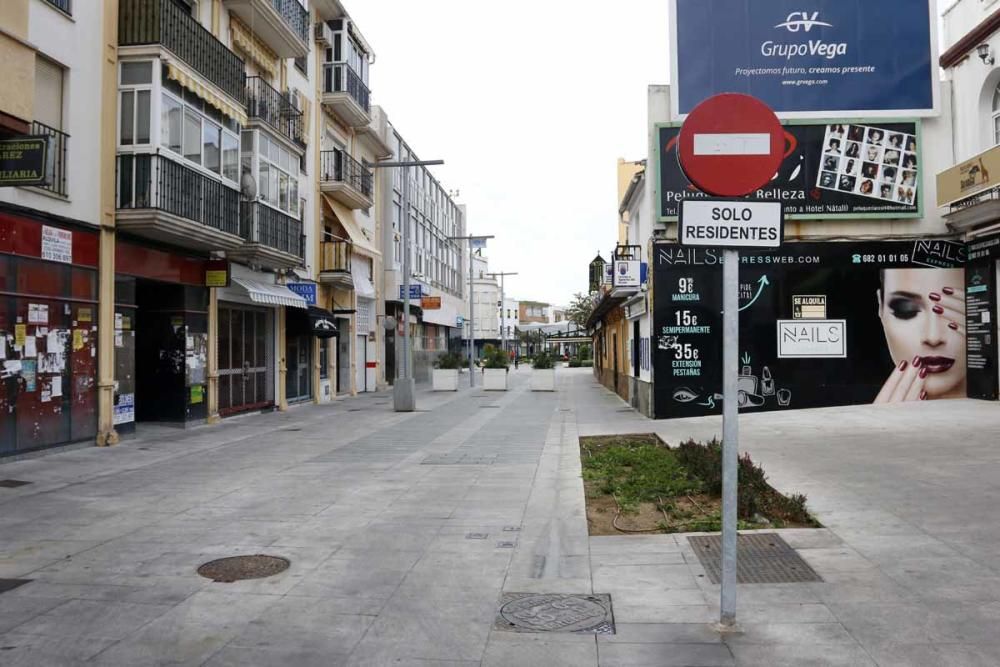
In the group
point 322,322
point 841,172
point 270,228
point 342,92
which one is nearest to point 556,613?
point 270,228

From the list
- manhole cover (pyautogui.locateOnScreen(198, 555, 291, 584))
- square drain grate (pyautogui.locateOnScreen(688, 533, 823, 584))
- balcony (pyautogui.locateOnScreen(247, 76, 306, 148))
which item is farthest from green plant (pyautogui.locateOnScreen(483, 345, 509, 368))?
manhole cover (pyautogui.locateOnScreen(198, 555, 291, 584))

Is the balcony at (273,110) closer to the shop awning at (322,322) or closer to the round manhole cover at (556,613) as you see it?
the shop awning at (322,322)

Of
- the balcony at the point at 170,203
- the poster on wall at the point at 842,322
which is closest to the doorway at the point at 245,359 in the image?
the balcony at the point at 170,203

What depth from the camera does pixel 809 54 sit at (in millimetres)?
17375

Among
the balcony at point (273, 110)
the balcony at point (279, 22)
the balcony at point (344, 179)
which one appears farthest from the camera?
the balcony at point (344, 179)

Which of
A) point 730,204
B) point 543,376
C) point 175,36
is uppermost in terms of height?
point 175,36

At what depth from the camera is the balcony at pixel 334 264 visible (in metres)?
24.2

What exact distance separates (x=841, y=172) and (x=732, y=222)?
1504 cm

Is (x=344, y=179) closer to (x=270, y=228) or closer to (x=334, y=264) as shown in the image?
(x=334, y=264)

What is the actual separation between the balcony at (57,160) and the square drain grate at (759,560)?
35.3 ft

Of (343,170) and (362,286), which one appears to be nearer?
(343,170)

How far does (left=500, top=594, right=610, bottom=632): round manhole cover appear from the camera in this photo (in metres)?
4.55

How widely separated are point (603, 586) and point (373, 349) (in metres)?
26.7

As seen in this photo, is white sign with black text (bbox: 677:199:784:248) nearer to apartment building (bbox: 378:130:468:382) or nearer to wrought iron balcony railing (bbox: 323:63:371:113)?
apartment building (bbox: 378:130:468:382)
